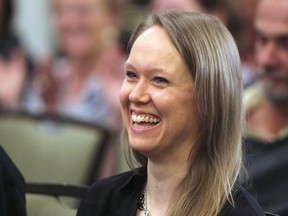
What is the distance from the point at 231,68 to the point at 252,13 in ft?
8.35

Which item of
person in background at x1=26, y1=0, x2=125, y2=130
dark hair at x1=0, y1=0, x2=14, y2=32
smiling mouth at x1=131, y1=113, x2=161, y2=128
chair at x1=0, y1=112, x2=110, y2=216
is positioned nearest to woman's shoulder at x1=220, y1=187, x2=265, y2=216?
smiling mouth at x1=131, y1=113, x2=161, y2=128

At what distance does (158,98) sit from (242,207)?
32cm

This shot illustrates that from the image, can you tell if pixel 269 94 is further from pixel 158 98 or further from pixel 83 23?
pixel 83 23

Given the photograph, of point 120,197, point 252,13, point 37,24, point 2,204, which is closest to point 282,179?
point 120,197

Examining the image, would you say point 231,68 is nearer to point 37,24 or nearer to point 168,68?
point 168,68

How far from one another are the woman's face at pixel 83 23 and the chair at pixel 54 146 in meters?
0.89

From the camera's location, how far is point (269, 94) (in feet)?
11.0

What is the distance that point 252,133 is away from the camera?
10.8ft

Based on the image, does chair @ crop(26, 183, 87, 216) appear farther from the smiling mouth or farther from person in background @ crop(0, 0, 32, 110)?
person in background @ crop(0, 0, 32, 110)

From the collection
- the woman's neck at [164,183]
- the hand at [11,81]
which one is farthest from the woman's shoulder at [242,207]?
the hand at [11,81]

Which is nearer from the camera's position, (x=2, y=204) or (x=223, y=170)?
(x=223, y=170)

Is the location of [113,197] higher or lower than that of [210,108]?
lower

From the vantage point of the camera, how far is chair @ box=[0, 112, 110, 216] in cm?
371

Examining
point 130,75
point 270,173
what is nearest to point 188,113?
point 130,75
